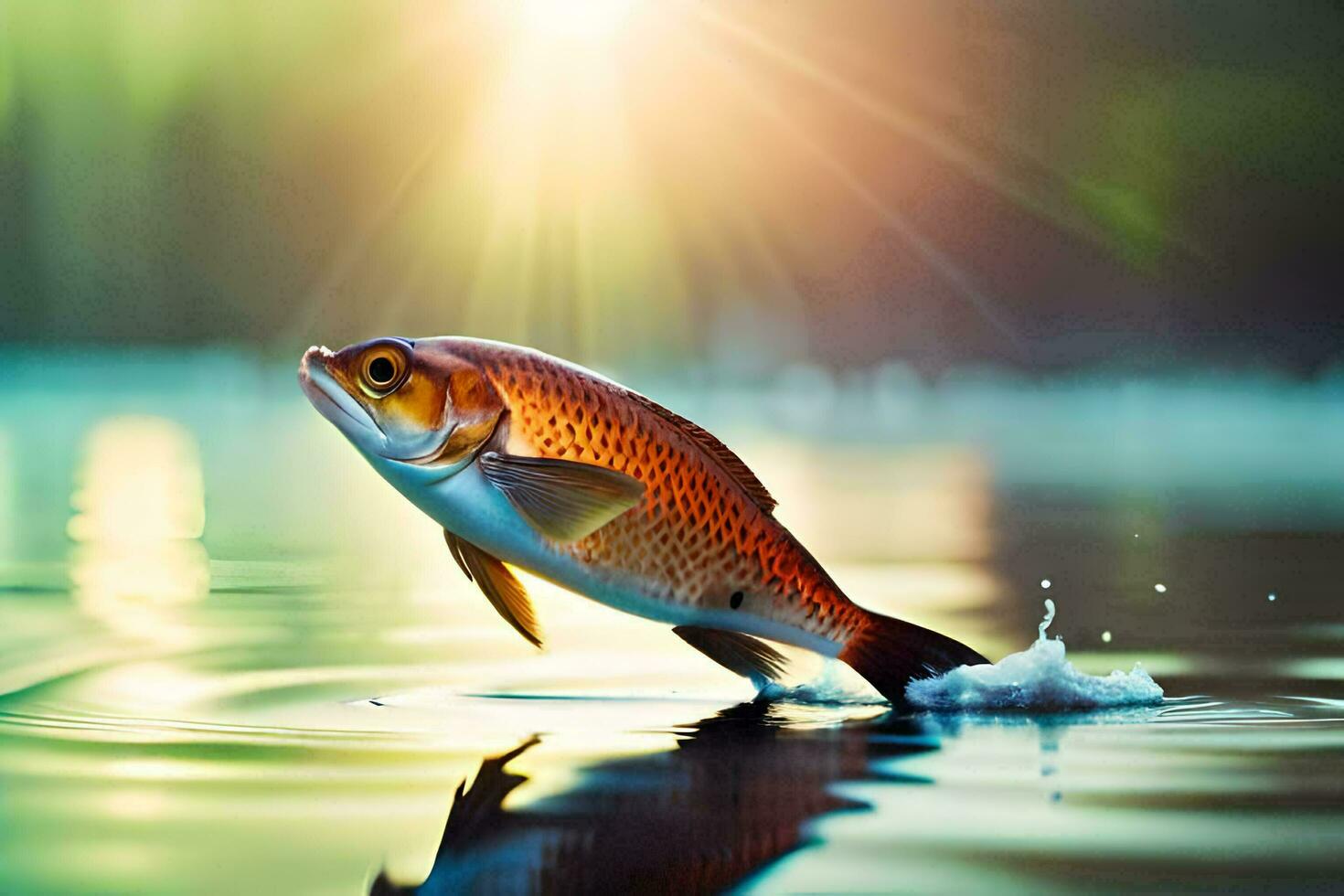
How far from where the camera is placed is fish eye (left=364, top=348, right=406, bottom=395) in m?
3.86

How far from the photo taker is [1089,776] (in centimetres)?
361

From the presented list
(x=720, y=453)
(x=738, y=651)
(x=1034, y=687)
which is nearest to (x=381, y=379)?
(x=720, y=453)

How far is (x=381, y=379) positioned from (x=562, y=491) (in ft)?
1.47

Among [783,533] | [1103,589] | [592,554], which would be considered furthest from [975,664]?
[1103,589]

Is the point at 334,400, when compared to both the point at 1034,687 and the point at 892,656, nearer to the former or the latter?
the point at 892,656

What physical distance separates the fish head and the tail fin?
0.95 meters

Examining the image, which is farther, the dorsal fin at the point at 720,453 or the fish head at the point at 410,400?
the dorsal fin at the point at 720,453

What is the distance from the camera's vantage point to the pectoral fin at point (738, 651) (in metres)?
4.14

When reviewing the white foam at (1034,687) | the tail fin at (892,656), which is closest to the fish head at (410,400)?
the tail fin at (892,656)

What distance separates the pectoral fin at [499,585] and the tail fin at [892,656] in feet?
2.31

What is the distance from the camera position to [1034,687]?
438 cm

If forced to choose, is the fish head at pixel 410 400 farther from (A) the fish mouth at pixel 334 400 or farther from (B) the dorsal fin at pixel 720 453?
(B) the dorsal fin at pixel 720 453

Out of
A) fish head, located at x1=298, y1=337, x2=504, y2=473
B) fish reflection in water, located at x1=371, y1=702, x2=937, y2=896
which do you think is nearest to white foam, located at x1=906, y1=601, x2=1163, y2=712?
fish reflection in water, located at x1=371, y1=702, x2=937, y2=896

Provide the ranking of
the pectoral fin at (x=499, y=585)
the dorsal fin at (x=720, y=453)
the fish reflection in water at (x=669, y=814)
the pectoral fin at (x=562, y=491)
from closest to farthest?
the fish reflection in water at (x=669, y=814) < the pectoral fin at (x=562, y=491) < the dorsal fin at (x=720, y=453) < the pectoral fin at (x=499, y=585)
